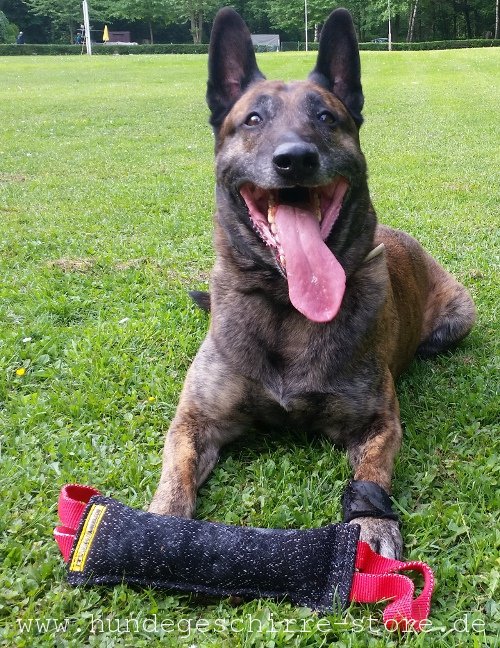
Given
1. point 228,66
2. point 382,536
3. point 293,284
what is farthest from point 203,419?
point 228,66

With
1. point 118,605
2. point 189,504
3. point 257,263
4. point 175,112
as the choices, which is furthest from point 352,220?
point 175,112

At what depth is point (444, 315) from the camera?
13.8 ft

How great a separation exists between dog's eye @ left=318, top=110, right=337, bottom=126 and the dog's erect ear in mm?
261

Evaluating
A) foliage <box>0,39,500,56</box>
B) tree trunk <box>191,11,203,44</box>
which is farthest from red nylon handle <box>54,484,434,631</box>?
tree trunk <box>191,11,203,44</box>

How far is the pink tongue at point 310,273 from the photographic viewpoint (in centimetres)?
283

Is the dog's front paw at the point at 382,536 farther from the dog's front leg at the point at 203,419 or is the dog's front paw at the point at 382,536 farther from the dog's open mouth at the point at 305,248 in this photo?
the dog's open mouth at the point at 305,248

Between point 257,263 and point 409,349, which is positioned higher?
point 257,263

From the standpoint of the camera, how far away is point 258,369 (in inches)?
118

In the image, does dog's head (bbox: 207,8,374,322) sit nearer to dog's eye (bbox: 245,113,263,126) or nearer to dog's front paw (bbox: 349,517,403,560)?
dog's eye (bbox: 245,113,263,126)

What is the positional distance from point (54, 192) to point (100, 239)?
2712mm

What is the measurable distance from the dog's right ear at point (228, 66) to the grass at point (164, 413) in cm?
151

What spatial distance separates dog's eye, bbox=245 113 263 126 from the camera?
3184 millimetres

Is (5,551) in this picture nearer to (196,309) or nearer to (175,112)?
(196,309)

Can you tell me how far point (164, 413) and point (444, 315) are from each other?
198 cm
